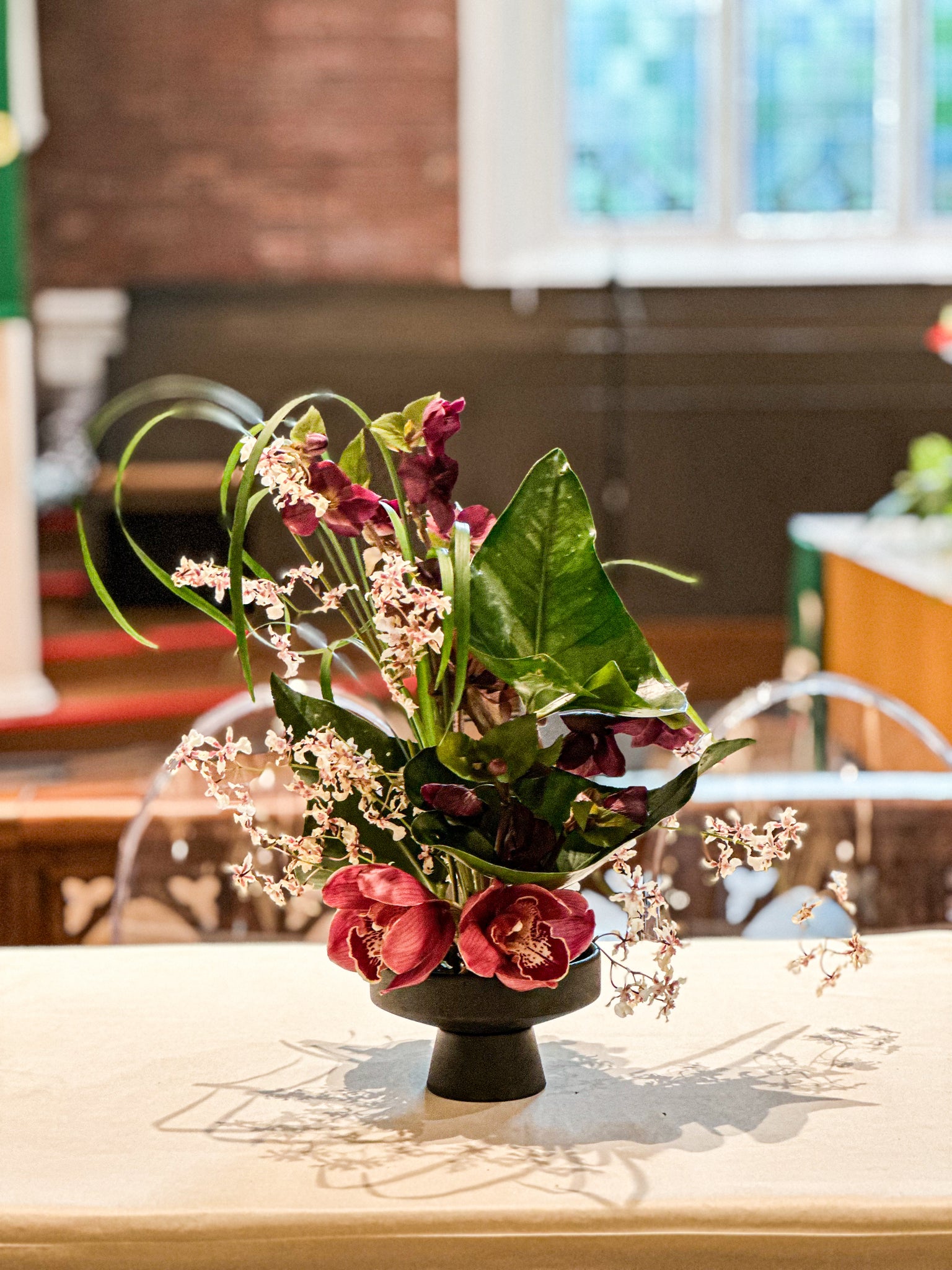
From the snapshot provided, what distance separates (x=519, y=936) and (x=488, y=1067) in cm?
13

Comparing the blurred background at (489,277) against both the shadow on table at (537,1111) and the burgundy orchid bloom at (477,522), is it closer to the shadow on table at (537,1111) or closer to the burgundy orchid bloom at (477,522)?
the shadow on table at (537,1111)

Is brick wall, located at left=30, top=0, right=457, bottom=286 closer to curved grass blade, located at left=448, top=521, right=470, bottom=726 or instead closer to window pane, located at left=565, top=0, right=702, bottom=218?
window pane, located at left=565, top=0, right=702, bottom=218

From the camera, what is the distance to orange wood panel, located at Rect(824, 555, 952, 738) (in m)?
3.35

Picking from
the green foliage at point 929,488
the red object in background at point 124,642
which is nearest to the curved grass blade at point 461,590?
the green foliage at point 929,488

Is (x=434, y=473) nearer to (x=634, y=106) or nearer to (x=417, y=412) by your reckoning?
(x=417, y=412)

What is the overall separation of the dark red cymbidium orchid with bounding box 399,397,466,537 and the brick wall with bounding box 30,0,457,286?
538cm

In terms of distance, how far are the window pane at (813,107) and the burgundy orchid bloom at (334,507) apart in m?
5.88

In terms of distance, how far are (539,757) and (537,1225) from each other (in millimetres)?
262

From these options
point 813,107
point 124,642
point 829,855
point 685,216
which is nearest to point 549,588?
point 829,855

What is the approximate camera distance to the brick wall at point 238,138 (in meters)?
6.13

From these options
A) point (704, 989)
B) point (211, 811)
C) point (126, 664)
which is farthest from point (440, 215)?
point (704, 989)

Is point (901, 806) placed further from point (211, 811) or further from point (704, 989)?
point (211, 811)

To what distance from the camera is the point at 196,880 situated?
1822 millimetres

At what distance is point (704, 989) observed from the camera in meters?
1.32
